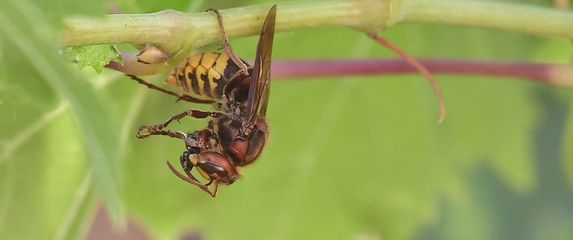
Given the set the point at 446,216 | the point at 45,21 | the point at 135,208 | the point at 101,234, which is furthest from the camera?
the point at 101,234

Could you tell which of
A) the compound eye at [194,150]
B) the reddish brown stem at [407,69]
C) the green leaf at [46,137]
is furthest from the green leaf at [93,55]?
the reddish brown stem at [407,69]

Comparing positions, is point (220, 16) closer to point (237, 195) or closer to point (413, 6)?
point (413, 6)

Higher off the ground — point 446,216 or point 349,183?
point 349,183

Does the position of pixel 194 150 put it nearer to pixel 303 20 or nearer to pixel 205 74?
pixel 205 74

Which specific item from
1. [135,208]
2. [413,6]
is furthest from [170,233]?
[413,6]

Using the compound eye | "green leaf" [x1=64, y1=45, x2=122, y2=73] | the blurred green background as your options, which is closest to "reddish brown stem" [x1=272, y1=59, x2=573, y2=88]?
the blurred green background

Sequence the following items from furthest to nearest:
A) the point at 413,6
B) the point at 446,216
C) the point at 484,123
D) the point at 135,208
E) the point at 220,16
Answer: the point at 446,216, the point at 484,123, the point at 135,208, the point at 413,6, the point at 220,16

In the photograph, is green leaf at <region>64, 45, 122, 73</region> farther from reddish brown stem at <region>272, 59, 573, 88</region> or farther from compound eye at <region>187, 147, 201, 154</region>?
reddish brown stem at <region>272, 59, 573, 88</region>
